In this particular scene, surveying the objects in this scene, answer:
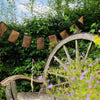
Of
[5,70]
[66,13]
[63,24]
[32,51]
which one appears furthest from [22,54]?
[66,13]

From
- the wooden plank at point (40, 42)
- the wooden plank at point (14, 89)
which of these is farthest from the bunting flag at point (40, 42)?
the wooden plank at point (14, 89)

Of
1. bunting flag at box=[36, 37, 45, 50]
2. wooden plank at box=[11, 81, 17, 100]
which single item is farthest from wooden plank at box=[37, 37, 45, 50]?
wooden plank at box=[11, 81, 17, 100]

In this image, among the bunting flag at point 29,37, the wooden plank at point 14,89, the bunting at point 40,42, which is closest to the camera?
the wooden plank at point 14,89

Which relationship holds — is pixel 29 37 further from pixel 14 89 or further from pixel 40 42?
pixel 14 89

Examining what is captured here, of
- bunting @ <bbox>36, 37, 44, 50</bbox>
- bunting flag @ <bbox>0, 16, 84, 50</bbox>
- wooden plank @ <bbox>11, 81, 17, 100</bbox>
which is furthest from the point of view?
bunting @ <bbox>36, 37, 44, 50</bbox>

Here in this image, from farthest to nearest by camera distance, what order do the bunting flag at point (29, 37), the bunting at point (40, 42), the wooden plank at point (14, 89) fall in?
1. the bunting at point (40, 42)
2. the bunting flag at point (29, 37)
3. the wooden plank at point (14, 89)

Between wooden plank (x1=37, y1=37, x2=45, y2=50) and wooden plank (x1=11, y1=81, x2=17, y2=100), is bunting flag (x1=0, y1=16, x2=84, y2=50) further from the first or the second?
wooden plank (x1=11, y1=81, x2=17, y2=100)

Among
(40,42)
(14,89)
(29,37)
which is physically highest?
(29,37)

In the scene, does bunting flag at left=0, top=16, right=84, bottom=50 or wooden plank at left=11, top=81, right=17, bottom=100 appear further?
bunting flag at left=0, top=16, right=84, bottom=50

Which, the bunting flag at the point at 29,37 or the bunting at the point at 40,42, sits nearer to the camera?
the bunting flag at the point at 29,37

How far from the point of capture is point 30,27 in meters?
3.57

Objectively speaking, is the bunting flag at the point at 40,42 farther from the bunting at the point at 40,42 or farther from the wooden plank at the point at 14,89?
the wooden plank at the point at 14,89

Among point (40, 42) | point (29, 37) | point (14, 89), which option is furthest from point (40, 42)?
point (14, 89)

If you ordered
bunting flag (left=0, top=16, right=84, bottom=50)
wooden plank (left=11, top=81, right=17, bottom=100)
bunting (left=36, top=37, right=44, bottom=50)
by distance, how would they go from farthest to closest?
1. bunting (left=36, top=37, right=44, bottom=50)
2. bunting flag (left=0, top=16, right=84, bottom=50)
3. wooden plank (left=11, top=81, right=17, bottom=100)
